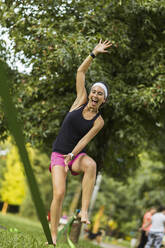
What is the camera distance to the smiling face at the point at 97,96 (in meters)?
4.54

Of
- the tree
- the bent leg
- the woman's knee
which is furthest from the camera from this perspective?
the tree

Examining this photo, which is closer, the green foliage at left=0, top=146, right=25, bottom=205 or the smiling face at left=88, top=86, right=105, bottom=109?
the smiling face at left=88, top=86, right=105, bottom=109

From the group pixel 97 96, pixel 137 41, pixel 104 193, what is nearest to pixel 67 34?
pixel 137 41

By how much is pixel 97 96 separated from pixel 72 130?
482 mm

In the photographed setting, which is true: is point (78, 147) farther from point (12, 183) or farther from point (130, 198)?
point (12, 183)

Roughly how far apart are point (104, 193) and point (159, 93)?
31.4 meters

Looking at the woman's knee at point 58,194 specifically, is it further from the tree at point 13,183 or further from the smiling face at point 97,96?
the tree at point 13,183

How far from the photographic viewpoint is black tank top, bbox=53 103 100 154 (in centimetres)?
452

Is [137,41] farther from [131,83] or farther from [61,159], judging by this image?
[61,159]

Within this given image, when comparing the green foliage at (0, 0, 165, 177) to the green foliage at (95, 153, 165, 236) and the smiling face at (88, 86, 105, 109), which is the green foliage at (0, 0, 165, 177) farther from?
the green foliage at (95, 153, 165, 236)

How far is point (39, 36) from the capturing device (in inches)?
324

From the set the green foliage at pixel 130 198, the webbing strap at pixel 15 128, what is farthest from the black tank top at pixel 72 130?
the green foliage at pixel 130 198

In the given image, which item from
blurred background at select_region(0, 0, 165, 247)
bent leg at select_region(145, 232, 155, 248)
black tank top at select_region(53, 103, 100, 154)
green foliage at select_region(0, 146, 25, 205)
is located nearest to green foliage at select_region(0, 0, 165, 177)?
blurred background at select_region(0, 0, 165, 247)

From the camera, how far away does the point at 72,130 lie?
455 centimetres
